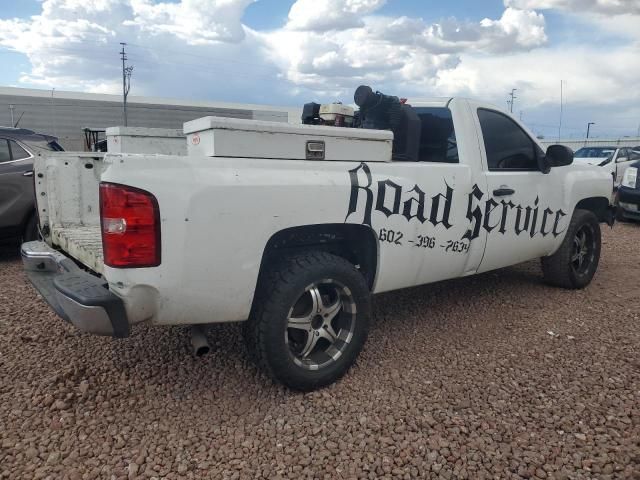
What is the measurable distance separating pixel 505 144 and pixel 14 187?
17.8 feet

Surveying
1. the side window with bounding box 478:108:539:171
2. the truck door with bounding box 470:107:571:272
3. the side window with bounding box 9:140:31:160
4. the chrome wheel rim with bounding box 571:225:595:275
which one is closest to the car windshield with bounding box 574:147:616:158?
the chrome wheel rim with bounding box 571:225:595:275

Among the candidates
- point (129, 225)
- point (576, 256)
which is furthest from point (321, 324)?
point (576, 256)

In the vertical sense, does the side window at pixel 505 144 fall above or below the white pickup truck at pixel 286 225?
above

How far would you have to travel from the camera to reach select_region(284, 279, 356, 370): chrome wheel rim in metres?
3.03

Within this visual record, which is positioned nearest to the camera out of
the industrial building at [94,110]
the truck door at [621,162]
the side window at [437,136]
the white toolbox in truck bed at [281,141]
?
the white toolbox in truck bed at [281,141]

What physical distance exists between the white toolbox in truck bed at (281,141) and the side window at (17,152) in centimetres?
A: 426

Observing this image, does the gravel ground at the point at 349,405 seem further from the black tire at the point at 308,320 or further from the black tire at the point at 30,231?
the black tire at the point at 30,231

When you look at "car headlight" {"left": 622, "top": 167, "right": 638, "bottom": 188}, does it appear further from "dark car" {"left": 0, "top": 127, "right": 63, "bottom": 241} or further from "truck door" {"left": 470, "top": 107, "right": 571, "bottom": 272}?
"dark car" {"left": 0, "top": 127, "right": 63, "bottom": 241}

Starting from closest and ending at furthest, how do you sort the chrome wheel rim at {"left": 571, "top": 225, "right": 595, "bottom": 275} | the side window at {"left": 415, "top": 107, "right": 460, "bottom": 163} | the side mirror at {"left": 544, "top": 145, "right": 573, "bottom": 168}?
the side window at {"left": 415, "top": 107, "right": 460, "bottom": 163}, the side mirror at {"left": 544, "top": 145, "right": 573, "bottom": 168}, the chrome wheel rim at {"left": 571, "top": 225, "right": 595, "bottom": 275}

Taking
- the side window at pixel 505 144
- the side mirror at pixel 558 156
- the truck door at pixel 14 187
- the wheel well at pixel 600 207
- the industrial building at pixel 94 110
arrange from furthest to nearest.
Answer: the industrial building at pixel 94 110 < the truck door at pixel 14 187 < the wheel well at pixel 600 207 < the side mirror at pixel 558 156 < the side window at pixel 505 144

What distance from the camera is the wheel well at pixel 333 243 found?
2.95 m

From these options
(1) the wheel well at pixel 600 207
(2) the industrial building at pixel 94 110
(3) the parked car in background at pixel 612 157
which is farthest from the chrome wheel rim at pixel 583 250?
(2) the industrial building at pixel 94 110

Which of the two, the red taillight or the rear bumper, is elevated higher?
the red taillight

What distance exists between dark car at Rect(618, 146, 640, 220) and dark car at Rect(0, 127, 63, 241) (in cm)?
988
